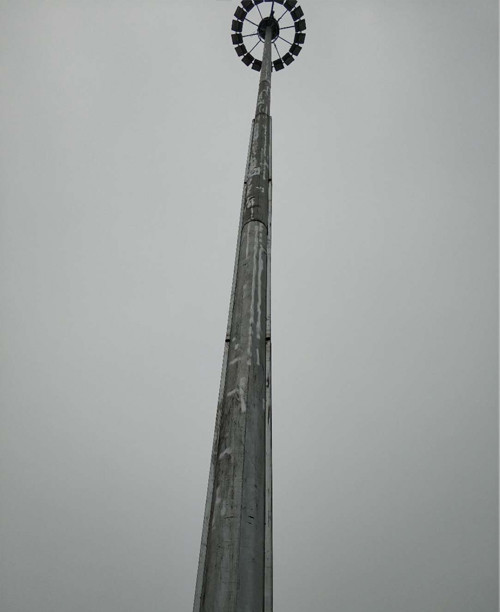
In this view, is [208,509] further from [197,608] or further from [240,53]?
[240,53]

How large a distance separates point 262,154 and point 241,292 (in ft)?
7.45

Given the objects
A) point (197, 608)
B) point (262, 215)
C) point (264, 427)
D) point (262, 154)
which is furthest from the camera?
point (262, 154)

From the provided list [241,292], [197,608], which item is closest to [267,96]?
[241,292]

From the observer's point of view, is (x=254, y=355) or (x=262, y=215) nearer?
(x=254, y=355)

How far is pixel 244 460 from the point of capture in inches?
101

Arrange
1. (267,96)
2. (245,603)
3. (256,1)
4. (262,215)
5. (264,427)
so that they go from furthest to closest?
(256,1) → (267,96) → (262,215) → (264,427) → (245,603)

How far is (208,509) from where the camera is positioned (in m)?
2.66

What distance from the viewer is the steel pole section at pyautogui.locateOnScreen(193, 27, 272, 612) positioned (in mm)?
2219

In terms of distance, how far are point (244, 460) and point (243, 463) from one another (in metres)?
0.02

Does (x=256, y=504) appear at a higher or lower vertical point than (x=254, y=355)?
lower

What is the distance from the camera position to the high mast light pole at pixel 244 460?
2.22 m

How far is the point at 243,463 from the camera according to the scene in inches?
101

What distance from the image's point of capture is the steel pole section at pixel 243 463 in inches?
87.4

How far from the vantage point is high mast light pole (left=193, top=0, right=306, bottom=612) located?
2.22 metres
